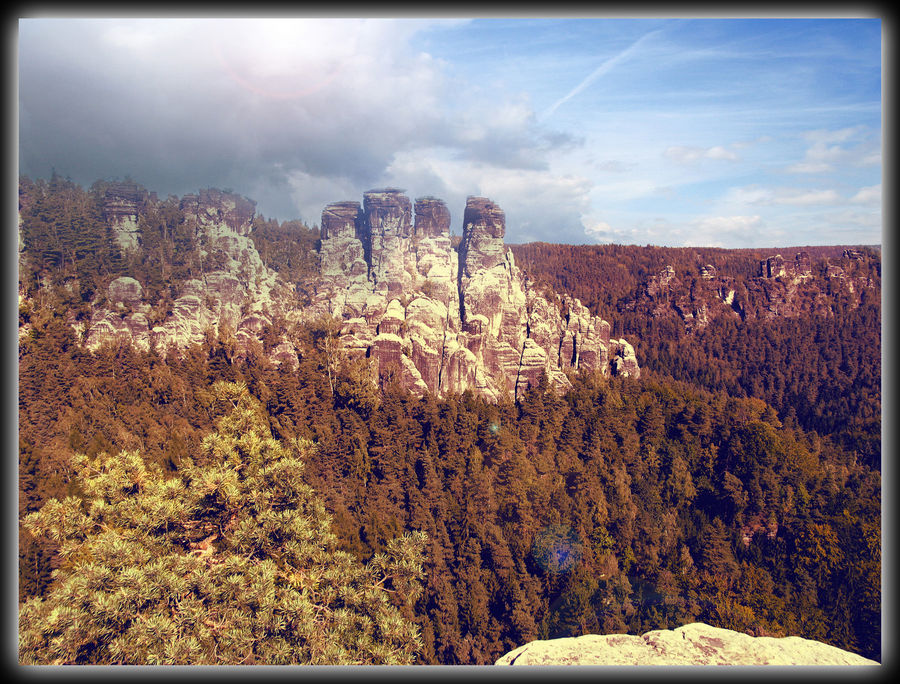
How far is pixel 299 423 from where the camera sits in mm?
23094

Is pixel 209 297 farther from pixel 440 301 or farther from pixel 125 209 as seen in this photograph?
pixel 440 301

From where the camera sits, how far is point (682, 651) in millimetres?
A: 10266

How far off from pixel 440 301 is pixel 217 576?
22.3 m

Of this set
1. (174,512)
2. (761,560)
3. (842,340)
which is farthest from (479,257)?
(842,340)

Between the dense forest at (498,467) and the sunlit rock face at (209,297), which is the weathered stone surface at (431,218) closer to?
the dense forest at (498,467)

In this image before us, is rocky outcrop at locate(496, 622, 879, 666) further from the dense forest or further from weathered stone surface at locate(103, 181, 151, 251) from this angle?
weathered stone surface at locate(103, 181, 151, 251)

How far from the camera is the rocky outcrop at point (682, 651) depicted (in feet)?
32.4

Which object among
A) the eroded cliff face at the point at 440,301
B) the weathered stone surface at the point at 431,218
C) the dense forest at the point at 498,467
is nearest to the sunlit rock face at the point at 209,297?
the dense forest at the point at 498,467

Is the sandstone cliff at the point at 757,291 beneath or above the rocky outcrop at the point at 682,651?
above

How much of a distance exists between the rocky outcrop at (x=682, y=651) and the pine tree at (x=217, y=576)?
120 inches

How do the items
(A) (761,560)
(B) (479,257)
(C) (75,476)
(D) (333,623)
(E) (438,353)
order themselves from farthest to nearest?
(B) (479,257)
(E) (438,353)
(A) (761,560)
(C) (75,476)
(D) (333,623)

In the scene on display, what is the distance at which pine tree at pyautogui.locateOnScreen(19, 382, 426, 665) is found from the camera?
884cm

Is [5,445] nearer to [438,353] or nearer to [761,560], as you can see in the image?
[438,353]

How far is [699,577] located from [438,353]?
1668cm
